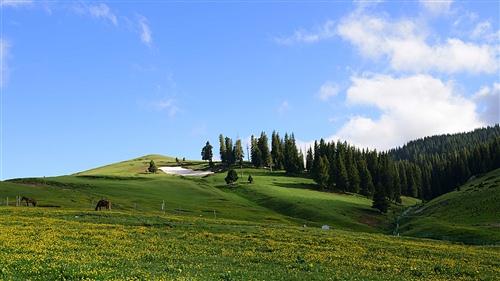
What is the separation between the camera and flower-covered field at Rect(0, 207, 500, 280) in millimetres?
18406

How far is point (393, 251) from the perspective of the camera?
37.5 meters

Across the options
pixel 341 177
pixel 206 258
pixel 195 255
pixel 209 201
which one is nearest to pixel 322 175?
pixel 341 177

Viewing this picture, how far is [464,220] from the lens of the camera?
316ft

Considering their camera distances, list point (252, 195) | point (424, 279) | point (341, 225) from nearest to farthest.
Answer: point (424, 279) < point (341, 225) < point (252, 195)

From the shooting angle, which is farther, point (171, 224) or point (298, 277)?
point (171, 224)

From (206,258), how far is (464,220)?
297ft

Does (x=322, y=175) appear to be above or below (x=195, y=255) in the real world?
above

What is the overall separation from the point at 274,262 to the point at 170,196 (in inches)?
3714

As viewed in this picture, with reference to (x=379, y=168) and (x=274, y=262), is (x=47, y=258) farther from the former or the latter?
(x=379, y=168)

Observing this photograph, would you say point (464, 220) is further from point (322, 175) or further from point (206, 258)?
point (206, 258)

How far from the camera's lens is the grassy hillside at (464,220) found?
6929 cm

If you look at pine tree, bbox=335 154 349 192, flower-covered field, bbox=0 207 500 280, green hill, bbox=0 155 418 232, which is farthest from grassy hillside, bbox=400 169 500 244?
pine tree, bbox=335 154 349 192

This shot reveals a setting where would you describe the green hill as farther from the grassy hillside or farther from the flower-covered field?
the flower-covered field

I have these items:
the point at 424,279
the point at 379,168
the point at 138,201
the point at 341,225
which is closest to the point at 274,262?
the point at 424,279
